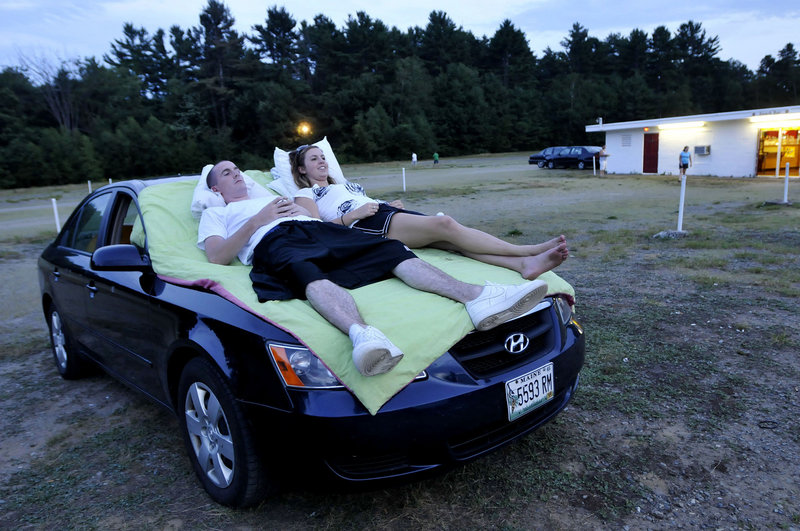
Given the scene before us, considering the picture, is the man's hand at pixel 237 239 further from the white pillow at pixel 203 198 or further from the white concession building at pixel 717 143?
the white concession building at pixel 717 143

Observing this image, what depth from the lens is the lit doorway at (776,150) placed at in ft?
77.7

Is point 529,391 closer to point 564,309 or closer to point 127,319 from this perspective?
point 564,309

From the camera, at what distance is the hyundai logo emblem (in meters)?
2.50

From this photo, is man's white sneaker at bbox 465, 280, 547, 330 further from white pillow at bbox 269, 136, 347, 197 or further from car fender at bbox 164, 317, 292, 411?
white pillow at bbox 269, 136, 347, 197

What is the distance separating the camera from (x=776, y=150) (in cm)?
2439

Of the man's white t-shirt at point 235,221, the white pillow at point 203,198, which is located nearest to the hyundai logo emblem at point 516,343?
the man's white t-shirt at point 235,221

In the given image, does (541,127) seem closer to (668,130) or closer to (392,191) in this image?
(668,130)

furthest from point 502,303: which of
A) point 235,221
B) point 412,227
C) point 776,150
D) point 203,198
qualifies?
point 776,150

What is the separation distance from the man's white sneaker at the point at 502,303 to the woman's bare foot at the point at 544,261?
1.80ft

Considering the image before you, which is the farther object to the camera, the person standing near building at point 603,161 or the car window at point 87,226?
the person standing near building at point 603,161

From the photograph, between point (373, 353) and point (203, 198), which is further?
point (203, 198)

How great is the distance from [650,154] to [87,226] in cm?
2938

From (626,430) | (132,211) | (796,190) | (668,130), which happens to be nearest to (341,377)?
(626,430)

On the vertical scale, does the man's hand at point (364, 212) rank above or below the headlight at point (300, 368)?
above
